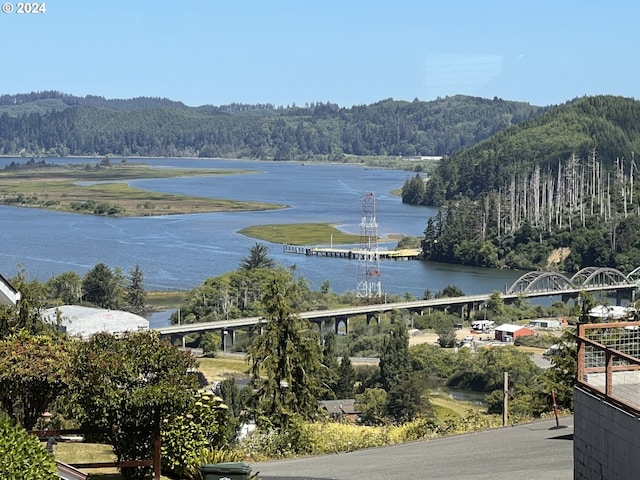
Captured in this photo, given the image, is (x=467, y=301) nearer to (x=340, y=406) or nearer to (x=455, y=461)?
(x=340, y=406)

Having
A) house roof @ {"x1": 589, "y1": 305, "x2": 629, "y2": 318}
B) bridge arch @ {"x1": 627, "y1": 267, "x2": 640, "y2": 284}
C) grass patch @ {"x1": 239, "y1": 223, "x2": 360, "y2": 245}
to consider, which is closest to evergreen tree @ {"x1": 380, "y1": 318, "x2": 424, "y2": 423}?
house roof @ {"x1": 589, "y1": 305, "x2": 629, "y2": 318}

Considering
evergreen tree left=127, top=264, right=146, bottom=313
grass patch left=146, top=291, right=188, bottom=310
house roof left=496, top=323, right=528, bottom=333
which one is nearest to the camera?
house roof left=496, top=323, right=528, bottom=333

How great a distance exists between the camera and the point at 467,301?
58.1 meters

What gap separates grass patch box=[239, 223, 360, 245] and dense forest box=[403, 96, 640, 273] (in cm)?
709

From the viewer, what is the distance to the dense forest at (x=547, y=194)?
88.3 m

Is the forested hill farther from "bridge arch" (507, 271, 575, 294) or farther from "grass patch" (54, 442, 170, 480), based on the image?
"grass patch" (54, 442, 170, 480)

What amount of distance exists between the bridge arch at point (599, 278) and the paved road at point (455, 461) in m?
56.0

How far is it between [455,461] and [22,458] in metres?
5.00

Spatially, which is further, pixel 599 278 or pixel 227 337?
pixel 599 278

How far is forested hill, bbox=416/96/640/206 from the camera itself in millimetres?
125750

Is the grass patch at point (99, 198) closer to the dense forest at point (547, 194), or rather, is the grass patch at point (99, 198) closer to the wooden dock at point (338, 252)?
the dense forest at point (547, 194)

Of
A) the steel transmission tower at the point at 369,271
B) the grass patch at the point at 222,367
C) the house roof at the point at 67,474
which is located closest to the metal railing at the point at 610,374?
the house roof at the point at 67,474

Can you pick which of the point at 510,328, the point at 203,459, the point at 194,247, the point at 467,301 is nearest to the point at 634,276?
the point at 467,301

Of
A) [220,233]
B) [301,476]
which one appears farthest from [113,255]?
[301,476]
